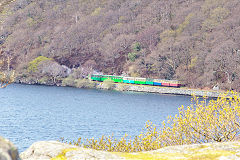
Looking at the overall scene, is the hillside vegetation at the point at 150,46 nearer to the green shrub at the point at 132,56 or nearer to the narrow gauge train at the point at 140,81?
the green shrub at the point at 132,56

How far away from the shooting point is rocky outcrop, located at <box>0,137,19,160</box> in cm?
684

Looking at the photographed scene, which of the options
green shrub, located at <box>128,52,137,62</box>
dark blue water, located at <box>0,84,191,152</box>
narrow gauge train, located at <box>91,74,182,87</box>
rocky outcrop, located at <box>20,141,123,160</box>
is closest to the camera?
rocky outcrop, located at <box>20,141,123,160</box>

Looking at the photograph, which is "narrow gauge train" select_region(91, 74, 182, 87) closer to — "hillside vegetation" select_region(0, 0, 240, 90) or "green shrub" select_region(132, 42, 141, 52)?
"hillside vegetation" select_region(0, 0, 240, 90)

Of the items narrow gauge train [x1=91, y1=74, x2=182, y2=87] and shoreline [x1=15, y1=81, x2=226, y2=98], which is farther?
narrow gauge train [x1=91, y1=74, x2=182, y2=87]

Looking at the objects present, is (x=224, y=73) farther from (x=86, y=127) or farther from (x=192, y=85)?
(x=86, y=127)

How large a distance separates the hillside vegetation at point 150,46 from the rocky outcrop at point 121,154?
107237mm

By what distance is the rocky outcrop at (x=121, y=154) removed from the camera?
38.9ft

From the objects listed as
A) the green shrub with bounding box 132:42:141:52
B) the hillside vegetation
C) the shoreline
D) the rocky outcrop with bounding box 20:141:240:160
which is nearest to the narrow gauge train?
the shoreline

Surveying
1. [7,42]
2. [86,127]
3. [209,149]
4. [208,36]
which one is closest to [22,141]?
[86,127]

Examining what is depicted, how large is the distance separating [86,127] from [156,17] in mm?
138240

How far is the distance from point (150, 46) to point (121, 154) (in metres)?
149

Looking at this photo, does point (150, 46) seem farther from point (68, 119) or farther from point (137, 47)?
point (68, 119)

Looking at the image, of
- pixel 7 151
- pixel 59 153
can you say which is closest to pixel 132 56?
pixel 59 153

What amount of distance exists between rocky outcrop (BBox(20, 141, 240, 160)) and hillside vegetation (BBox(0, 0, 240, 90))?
10724 cm
